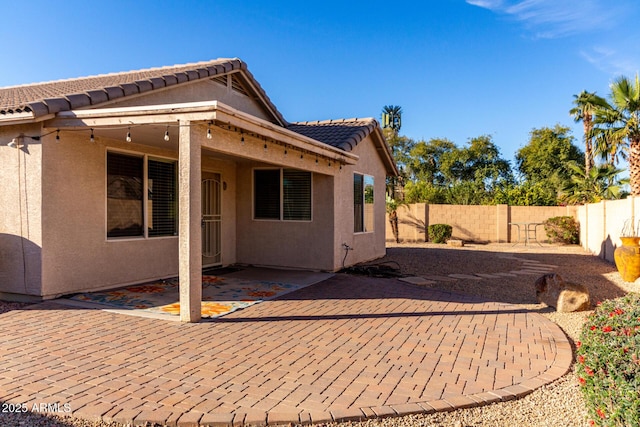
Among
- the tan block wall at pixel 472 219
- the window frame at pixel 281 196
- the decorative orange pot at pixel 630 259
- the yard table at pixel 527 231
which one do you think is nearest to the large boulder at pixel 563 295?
the decorative orange pot at pixel 630 259

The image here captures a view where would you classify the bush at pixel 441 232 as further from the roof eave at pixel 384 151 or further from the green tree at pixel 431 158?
the green tree at pixel 431 158

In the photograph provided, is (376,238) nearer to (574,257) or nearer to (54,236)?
(574,257)

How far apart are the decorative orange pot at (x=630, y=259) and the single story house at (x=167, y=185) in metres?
6.77

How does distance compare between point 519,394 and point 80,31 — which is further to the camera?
point 80,31

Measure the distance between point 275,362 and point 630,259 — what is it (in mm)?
10088

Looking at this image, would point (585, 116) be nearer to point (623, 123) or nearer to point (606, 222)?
point (623, 123)

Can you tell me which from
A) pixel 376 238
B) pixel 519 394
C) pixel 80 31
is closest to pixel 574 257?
pixel 376 238

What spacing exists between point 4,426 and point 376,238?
12.1 m

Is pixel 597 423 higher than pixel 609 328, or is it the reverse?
pixel 609 328

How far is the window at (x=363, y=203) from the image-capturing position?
12914 millimetres

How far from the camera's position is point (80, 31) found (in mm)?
13719

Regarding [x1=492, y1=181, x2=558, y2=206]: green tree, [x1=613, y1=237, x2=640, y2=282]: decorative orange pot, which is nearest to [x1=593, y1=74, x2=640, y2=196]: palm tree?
[x1=613, y1=237, x2=640, y2=282]: decorative orange pot

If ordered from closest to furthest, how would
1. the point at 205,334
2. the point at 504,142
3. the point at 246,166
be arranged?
1. the point at 205,334
2. the point at 246,166
3. the point at 504,142

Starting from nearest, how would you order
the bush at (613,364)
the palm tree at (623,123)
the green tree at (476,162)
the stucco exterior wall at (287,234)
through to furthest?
1. the bush at (613,364)
2. the stucco exterior wall at (287,234)
3. the palm tree at (623,123)
4. the green tree at (476,162)
